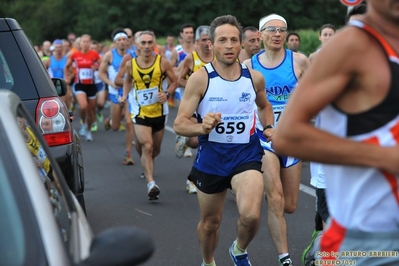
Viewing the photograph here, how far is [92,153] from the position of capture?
15.2 m

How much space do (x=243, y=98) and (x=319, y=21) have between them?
56709 millimetres

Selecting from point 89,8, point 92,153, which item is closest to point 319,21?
point 89,8

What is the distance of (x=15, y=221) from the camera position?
3.00m

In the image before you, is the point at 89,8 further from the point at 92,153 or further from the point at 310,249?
the point at 310,249

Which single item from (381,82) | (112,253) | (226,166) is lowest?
(226,166)

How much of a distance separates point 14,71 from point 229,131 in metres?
1.56

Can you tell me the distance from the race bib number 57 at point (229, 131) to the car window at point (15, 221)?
352 centimetres

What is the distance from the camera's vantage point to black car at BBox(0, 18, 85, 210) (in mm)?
6266

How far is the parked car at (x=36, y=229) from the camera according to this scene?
282 cm

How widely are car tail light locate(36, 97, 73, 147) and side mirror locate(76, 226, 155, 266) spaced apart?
338 centimetres

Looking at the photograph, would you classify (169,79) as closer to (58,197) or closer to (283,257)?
(283,257)

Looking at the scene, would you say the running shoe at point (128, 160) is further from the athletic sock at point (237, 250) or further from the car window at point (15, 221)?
the car window at point (15, 221)

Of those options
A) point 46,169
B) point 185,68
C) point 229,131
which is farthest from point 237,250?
point 185,68

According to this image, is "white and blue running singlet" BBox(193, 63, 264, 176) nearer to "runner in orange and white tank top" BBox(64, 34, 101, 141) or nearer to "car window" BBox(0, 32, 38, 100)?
"car window" BBox(0, 32, 38, 100)
